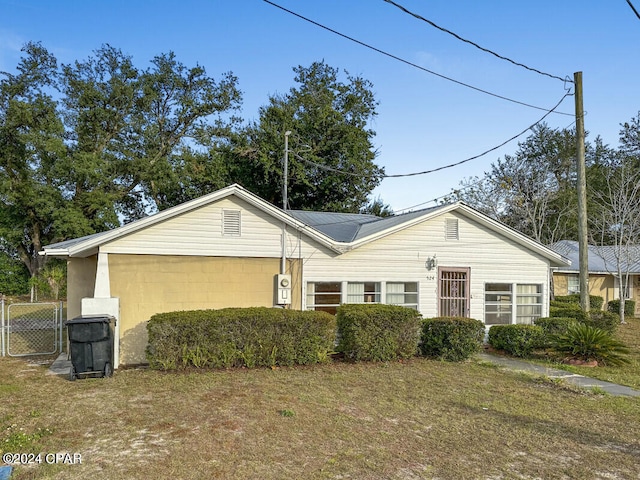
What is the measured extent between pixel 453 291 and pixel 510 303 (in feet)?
6.18

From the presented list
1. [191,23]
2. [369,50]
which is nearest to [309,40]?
[369,50]

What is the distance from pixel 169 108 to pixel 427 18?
28.8 m

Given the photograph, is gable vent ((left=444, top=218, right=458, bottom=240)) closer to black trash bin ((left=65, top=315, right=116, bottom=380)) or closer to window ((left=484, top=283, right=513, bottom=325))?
window ((left=484, top=283, right=513, bottom=325))

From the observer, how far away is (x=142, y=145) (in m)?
31.8

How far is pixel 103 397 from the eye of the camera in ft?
24.4

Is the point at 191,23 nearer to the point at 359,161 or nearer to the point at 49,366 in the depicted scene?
the point at 49,366

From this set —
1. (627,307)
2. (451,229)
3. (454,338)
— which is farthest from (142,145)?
(627,307)

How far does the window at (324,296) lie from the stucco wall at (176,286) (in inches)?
42.7

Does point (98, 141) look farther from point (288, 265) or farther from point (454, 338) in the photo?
point (454, 338)

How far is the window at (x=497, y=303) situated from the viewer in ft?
45.7

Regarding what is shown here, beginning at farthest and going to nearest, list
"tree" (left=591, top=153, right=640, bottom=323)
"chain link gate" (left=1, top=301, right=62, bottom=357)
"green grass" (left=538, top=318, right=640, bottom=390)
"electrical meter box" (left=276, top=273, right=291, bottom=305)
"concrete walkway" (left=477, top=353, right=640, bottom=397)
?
"tree" (left=591, top=153, right=640, bottom=323) → "chain link gate" (left=1, top=301, right=62, bottom=357) → "electrical meter box" (left=276, top=273, right=291, bottom=305) → "green grass" (left=538, top=318, right=640, bottom=390) → "concrete walkway" (left=477, top=353, right=640, bottom=397)

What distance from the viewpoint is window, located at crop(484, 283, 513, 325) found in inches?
548

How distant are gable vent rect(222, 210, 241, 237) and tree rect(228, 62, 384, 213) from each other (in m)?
17.1

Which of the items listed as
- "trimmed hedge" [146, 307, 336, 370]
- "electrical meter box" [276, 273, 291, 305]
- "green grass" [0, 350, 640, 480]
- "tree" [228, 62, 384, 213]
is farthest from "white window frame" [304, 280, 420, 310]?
"tree" [228, 62, 384, 213]
